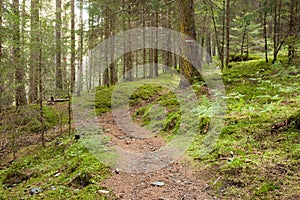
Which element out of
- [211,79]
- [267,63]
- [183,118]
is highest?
[267,63]

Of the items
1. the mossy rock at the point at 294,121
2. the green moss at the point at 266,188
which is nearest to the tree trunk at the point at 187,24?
the mossy rock at the point at 294,121

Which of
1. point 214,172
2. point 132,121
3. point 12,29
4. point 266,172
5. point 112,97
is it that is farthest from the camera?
point 112,97

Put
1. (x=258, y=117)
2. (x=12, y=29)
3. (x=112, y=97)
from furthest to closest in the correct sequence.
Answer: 1. (x=112, y=97)
2. (x=12, y=29)
3. (x=258, y=117)

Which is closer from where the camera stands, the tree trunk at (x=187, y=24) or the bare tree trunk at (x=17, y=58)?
the bare tree trunk at (x=17, y=58)

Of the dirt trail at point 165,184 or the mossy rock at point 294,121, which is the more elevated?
the mossy rock at point 294,121

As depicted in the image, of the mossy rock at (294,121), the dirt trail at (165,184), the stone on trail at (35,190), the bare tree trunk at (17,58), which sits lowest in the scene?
the stone on trail at (35,190)

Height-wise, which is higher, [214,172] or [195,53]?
[195,53]

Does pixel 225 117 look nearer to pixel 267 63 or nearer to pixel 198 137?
pixel 198 137

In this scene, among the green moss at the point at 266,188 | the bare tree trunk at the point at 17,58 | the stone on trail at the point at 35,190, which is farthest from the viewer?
the bare tree trunk at the point at 17,58

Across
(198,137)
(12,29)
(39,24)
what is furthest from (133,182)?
(12,29)

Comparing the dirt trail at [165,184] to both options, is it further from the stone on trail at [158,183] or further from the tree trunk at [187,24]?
the tree trunk at [187,24]

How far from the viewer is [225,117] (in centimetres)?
535

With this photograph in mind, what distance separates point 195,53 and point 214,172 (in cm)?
546

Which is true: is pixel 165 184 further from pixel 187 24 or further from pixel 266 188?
pixel 187 24
